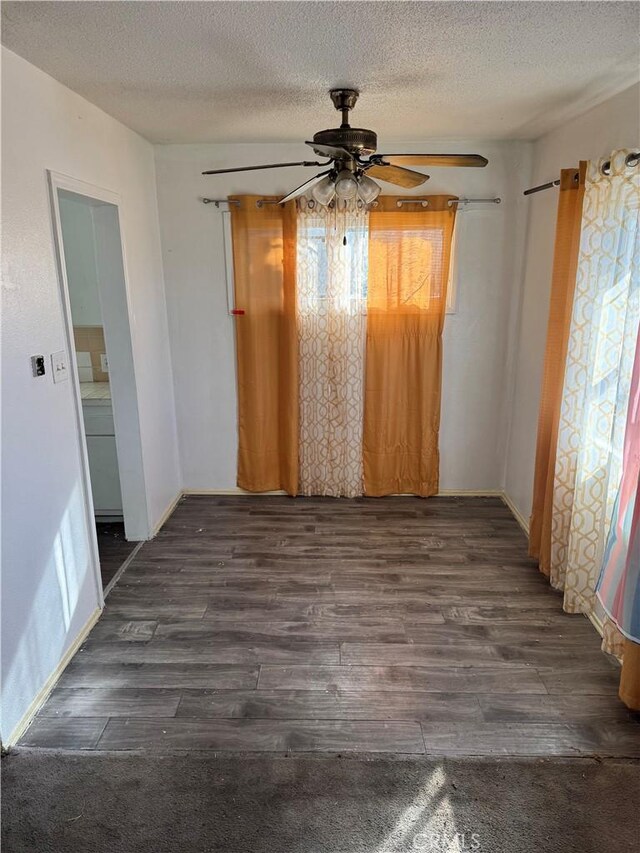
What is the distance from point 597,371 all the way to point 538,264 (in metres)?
1.28

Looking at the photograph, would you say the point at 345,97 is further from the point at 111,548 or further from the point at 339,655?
the point at 111,548

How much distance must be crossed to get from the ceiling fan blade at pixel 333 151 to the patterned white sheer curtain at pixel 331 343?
1254 mm

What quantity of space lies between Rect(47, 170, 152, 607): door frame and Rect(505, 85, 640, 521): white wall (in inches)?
99.9

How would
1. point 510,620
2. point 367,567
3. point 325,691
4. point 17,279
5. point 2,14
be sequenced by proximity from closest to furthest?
point 2,14 → point 17,279 → point 325,691 → point 510,620 → point 367,567

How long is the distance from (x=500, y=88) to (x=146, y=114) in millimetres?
1809

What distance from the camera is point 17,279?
6.96 feet

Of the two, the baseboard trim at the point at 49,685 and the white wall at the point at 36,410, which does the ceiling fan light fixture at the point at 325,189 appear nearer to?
the white wall at the point at 36,410

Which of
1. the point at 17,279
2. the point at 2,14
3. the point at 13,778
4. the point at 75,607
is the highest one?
the point at 2,14

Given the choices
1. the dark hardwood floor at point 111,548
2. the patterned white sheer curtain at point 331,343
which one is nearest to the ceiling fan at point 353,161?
the patterned white sheer curtain at point 331,343

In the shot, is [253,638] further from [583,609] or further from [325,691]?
[583,609]

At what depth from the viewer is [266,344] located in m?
4.00

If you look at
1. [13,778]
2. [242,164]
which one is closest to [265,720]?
[13,778]

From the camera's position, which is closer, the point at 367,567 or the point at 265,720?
the point at 265,720

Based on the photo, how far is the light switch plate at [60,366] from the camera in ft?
7.82
